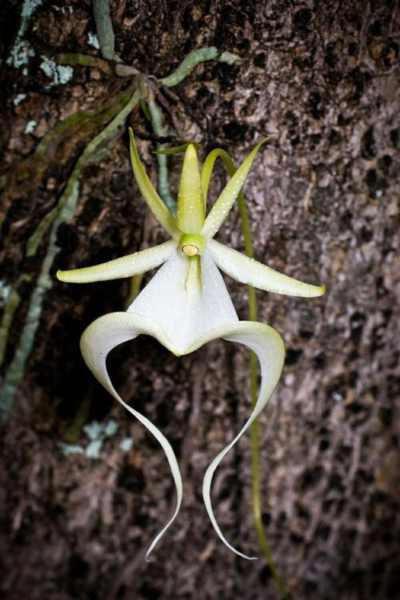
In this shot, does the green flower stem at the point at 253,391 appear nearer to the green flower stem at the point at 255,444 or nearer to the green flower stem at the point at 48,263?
the green flower stem at the point at 255,444

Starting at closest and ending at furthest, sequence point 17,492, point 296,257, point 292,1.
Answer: point 292,1 → point 296,257 → point 17,492

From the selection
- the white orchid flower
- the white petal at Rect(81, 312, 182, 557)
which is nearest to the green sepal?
the white orchid flower

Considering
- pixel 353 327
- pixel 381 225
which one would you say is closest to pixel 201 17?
pixel 381 225

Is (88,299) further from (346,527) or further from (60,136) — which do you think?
(346,527)

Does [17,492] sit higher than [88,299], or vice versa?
[88,299]

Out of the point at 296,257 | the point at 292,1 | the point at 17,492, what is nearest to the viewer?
the point at 292,1

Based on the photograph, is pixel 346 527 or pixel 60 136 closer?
pixel 60 136

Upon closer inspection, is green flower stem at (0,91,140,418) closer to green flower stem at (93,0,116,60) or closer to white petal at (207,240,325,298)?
green flower stem at (93,0,116,60)

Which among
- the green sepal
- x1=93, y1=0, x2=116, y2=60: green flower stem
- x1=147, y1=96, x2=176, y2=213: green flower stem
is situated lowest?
the green sepal

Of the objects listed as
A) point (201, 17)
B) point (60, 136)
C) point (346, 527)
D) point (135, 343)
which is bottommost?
point (346, 527)
